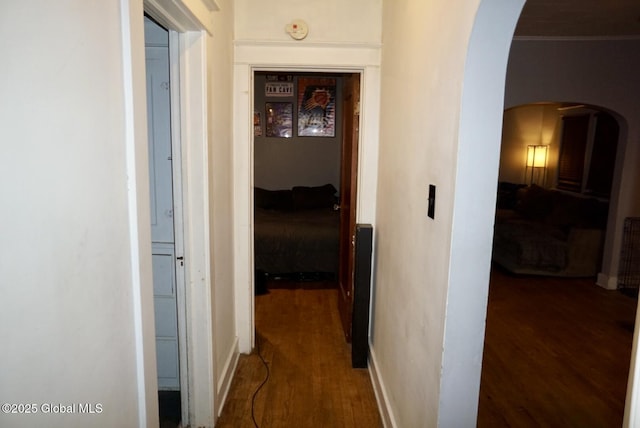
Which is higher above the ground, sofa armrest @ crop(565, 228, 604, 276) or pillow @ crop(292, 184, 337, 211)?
pillow @ crop(292, 184, 337, 211)

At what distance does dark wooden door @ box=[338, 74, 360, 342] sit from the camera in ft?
10.8

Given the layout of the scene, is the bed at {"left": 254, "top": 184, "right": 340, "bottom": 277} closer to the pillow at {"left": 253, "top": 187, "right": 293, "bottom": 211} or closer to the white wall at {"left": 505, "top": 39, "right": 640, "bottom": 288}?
the pillow at {"left": 253, "top": 187, "right": 293, "bottom": 211}

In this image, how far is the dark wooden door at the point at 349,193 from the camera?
330cm

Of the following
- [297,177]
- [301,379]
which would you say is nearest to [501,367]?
[301,379]

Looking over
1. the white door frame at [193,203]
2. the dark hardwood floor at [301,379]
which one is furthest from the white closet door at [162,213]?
the dark hardwood floor at [301,379]

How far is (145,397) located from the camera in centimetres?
133

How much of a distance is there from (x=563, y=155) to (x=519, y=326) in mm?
4522

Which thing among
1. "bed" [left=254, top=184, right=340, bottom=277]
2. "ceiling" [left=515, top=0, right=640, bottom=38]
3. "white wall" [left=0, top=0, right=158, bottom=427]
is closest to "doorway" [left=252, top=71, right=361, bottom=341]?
"bed" [left=254, top=184, right=340, bottom=277]

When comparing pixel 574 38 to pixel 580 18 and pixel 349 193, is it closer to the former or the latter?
pixel 580 18

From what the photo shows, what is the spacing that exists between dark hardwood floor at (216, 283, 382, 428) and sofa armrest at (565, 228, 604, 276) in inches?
126

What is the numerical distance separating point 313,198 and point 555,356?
12.9 feet

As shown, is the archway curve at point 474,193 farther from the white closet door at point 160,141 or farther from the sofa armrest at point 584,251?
the sofa armrest at point 584,251

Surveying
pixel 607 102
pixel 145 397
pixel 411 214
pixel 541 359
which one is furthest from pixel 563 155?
pixel 145 397

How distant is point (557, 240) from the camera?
17.3 ft
